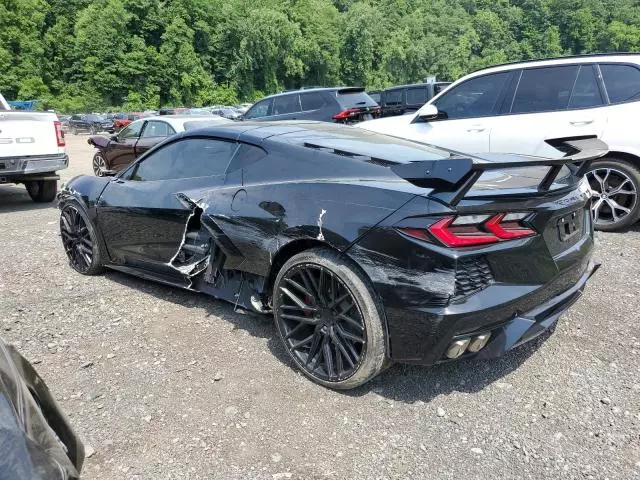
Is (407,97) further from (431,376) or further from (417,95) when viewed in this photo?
(431,376)

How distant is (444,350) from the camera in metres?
2.33

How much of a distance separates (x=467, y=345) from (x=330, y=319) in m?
0.73

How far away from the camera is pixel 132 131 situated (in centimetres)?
1056

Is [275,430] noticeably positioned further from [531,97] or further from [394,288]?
[531,97]

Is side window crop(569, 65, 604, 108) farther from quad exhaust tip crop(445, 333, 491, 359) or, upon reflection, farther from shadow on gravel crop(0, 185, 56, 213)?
shadow on gravel crop(0, 185, 56, 213)

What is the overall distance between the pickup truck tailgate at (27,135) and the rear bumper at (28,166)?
0.20ft

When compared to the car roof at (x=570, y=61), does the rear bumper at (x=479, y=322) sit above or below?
below

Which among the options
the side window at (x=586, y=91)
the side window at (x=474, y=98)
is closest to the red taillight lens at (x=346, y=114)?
the side window at (x=474, y=98)

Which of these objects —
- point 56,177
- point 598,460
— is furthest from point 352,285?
point 56,177

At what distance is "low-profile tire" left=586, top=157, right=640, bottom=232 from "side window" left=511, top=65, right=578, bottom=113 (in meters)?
0.80

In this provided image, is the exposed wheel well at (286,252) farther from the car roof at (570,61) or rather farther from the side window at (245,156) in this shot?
the car roof at (570,61)

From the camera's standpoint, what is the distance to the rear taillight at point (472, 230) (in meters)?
2.25

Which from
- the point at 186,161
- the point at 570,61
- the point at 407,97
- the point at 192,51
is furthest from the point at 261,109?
the point at 192,51

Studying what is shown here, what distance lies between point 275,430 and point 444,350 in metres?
0.91
